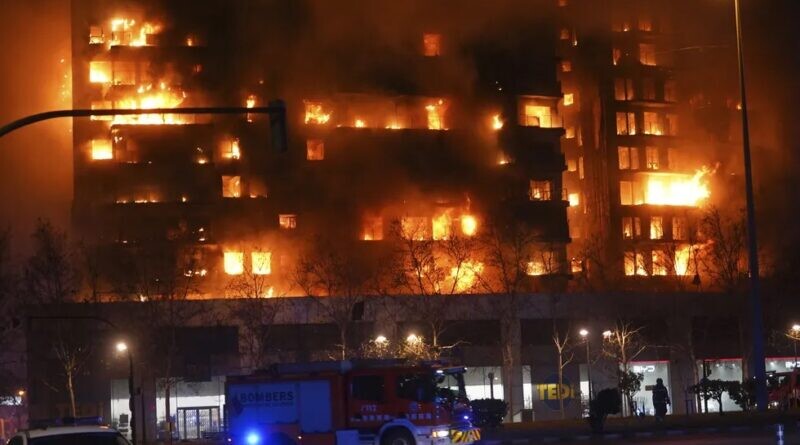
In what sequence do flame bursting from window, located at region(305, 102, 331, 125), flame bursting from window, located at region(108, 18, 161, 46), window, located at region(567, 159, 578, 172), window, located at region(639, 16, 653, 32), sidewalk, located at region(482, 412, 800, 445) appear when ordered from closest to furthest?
A: sidewalk, located at region(482, 412, 800, 445)
flame bursting from window, located at region(305, 102, 331, 125)
flame bursting from window, located at region(108, 18, 161, 46)
window, located at region(639, 16, 653, 32)
window, located at region(567, 159, 578, 172)

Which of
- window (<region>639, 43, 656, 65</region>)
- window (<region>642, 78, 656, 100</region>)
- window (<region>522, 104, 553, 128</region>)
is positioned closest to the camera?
window (<region>522, 104, 553, 128</region>)

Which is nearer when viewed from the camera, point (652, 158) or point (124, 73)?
point (124, 73)

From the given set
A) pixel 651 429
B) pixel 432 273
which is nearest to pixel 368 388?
pixel 651 429

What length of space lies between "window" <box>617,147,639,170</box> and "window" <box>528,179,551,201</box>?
11866mm

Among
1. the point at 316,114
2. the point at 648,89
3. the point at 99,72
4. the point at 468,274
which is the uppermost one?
the point at 99,72

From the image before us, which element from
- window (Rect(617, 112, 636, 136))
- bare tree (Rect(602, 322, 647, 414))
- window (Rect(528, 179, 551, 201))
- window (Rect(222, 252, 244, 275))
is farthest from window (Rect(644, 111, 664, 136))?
window (Rect(222, 252, 244, 275))

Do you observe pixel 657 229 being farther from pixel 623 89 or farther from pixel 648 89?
pixel 623 89

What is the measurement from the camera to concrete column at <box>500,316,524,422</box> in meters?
63.7

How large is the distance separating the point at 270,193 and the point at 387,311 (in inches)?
845

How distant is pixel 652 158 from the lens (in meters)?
103

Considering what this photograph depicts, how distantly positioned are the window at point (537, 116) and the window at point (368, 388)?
66.7m

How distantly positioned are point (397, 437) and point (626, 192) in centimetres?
7741

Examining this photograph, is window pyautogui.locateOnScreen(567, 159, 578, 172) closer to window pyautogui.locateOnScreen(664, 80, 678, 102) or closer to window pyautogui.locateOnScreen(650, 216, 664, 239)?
window pyautogui.locateOnScreen(650, 216, 664, 239)

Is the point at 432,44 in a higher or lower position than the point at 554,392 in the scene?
higher
